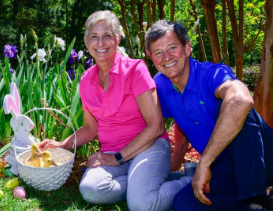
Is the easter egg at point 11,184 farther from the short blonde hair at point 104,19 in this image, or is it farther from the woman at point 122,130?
the short blonde hair at point 104,19

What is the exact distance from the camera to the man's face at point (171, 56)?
6.68 ft

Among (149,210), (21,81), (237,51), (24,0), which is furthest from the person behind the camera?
(24,0)

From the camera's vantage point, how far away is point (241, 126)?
1705 mm

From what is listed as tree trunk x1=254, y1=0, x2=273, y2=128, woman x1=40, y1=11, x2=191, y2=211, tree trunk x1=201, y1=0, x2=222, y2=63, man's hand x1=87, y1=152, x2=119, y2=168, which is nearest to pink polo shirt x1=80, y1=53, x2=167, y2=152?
woman x1=40, y1=11, x2=191, y2=211

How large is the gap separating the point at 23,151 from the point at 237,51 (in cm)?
231

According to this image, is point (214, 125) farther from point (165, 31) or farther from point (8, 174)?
point (8, 174)

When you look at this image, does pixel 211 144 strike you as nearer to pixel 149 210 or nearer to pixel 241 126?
pixel 241 126

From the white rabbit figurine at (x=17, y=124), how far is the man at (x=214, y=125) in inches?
36.4

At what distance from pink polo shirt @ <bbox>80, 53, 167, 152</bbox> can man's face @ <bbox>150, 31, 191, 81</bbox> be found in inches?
9.3

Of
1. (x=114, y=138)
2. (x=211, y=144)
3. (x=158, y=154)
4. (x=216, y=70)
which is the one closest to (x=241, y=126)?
(x=211, y=144)

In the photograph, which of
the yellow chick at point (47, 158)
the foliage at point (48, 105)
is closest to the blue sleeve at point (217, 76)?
the yellow chick at point (47, 158)

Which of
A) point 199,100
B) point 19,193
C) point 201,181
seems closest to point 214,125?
point 199,100

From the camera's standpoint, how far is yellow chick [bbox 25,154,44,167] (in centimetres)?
232

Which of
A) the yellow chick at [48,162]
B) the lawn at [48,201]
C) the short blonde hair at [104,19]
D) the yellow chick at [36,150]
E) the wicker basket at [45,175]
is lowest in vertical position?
the lawn at [48,201]
